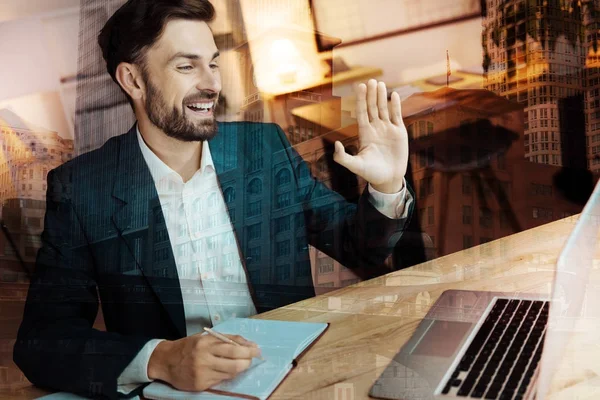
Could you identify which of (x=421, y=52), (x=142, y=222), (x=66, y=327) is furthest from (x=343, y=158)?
(x=66, y=327)

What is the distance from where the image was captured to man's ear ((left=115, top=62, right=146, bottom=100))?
6.58 ft

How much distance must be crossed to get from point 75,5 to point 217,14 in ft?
1.40

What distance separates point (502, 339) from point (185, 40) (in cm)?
119

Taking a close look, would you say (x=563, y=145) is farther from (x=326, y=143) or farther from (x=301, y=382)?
(x=301, y=382)

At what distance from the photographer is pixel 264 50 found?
6.78 feet

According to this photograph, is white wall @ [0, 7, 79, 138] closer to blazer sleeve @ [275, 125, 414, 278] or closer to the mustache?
the mustache

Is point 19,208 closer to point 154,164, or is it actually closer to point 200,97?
point 154,164

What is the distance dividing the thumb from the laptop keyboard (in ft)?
1.86

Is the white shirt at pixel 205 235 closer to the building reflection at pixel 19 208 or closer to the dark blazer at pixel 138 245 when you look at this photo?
the dark blazer at pixel 138 245

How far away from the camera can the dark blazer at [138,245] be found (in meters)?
1.97

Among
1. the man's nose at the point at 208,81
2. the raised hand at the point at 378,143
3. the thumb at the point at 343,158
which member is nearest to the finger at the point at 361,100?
the raised hand at the point at 378,143

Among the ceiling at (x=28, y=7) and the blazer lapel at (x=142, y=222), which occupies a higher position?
the ceiling at (x=28, y=7)

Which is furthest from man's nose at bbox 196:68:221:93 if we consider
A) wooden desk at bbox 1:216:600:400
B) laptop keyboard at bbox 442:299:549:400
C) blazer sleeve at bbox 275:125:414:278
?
laptop keyboard at bbox 442:299:549:400

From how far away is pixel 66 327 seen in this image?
197 centimetres
